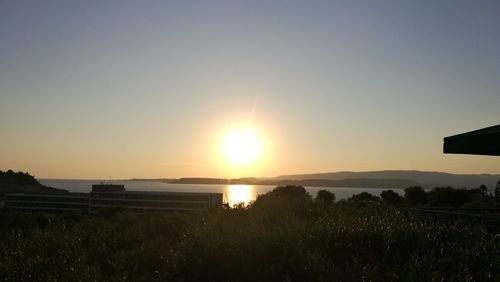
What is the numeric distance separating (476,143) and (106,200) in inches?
5072

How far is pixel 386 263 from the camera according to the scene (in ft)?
20.7

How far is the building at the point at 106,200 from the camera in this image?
119250 millimetres

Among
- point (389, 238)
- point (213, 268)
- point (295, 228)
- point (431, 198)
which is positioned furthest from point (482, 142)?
point (431, 198)

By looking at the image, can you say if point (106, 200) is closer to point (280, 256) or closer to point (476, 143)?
point (280, 256)

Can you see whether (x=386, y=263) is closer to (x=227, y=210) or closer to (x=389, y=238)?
(x=389, y=238)

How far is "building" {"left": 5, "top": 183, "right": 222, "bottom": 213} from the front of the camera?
4695 inches

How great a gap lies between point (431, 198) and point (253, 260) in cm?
3364

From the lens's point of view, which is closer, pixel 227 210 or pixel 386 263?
pixel 386 263

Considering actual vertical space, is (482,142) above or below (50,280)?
above

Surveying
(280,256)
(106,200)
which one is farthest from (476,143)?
(106,200)

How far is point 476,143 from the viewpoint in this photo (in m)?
7.15

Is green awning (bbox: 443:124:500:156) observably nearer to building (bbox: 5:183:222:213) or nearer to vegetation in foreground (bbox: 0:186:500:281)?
vegetation in foreground (bbox: 0:186:500:281)

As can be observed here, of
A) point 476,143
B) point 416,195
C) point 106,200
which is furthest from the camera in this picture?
point 106,200

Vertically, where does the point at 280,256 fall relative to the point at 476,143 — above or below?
below
